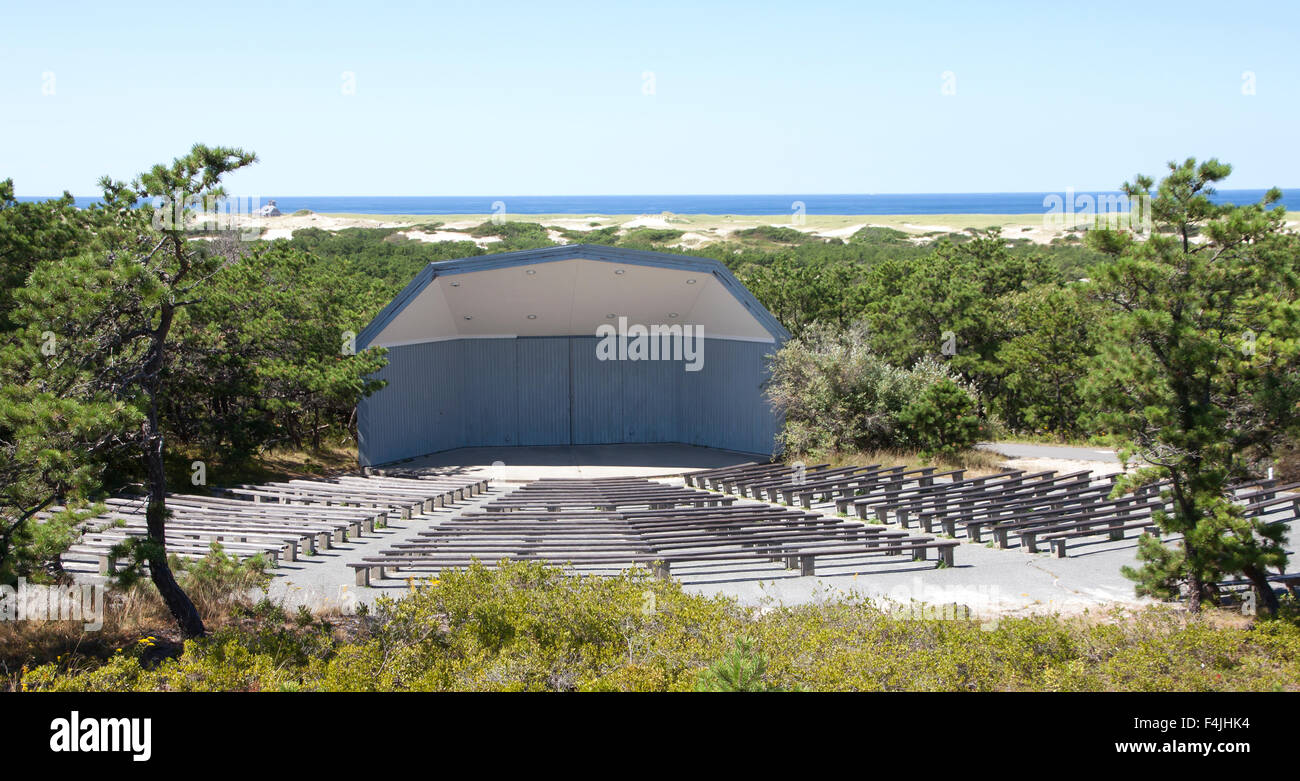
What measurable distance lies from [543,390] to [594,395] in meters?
1.50

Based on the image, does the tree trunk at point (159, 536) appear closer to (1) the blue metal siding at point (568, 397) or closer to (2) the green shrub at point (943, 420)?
(1) the blue metal siding at point (568, 397)

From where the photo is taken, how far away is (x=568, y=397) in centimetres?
2609

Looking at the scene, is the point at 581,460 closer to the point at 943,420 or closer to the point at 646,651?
the point at 943,420

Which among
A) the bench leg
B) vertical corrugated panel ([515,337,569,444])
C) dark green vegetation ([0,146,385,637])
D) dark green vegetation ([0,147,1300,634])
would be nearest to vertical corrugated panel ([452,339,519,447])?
vertical corrugated panel ([515,337,569,444])

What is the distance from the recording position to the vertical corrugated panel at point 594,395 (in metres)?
26.0

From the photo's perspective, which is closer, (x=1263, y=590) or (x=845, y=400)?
(x=1263, y=590)

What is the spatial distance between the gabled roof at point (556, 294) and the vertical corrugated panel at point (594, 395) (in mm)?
1050

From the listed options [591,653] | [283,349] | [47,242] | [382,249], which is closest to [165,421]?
[283,349]

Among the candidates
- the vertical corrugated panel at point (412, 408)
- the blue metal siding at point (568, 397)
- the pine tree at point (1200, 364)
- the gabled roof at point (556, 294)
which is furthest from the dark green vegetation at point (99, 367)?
the blue metal siding at point (568, 397)

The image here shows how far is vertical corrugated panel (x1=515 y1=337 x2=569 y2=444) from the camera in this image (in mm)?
25781

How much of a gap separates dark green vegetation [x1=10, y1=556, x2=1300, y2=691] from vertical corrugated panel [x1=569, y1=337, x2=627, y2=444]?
17730mm

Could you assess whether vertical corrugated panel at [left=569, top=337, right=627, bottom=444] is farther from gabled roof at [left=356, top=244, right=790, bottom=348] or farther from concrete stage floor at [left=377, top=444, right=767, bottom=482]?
gabled roof at [left=356, top=244, right=790, bottom=348]

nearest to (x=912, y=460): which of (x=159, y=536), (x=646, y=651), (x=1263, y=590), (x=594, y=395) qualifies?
(x=594, y=395)

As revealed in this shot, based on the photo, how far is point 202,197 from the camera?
8227 millimetres
